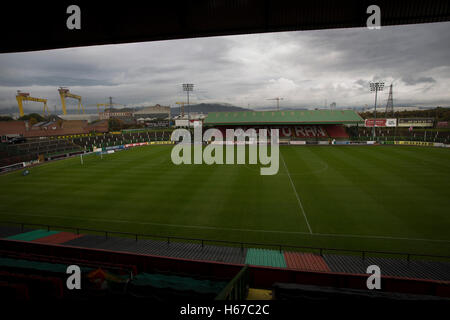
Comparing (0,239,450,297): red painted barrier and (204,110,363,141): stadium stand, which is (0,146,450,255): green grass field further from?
(204,110,363,141): stadium stand

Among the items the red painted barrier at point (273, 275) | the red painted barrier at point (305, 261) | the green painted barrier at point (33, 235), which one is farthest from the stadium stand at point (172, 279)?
the green painted barrier at point (33, 235)

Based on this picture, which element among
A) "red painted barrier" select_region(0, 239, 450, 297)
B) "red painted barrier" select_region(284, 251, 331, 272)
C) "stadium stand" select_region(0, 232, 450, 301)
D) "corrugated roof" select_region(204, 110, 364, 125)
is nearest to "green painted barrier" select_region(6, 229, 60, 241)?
"stadium stand" select_region(0, 232, 450, 301)

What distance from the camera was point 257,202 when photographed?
20234mm

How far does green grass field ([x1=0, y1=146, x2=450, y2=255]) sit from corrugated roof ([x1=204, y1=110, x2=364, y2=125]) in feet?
104

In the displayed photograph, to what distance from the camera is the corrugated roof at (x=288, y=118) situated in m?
63.4

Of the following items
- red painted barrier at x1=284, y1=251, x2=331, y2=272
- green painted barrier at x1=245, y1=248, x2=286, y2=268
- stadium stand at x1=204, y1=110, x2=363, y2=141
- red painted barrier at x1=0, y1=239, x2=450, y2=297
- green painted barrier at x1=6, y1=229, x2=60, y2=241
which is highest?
stadium stand at x1=204, y1=110, x2=363, y2=141

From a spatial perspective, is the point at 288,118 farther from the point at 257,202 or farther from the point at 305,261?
the point at 305,261

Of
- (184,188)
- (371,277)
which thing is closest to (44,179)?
(184,188)

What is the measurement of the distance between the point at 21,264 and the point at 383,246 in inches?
672

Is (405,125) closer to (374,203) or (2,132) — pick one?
(374,203)

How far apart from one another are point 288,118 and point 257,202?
51.6 m

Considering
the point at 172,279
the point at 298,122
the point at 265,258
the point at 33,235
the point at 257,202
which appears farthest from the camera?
the point at 298,122

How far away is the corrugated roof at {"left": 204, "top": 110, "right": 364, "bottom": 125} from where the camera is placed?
6344 cm

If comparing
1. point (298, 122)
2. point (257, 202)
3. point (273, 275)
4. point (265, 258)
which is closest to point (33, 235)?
point (265, 258)
